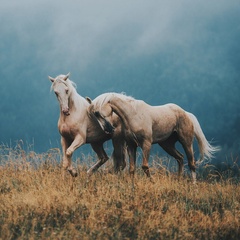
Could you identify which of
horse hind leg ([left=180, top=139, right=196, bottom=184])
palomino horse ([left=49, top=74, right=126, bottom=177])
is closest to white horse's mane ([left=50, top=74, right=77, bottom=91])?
palomino horse ([left=49, top=74, right=126, bottom=177])

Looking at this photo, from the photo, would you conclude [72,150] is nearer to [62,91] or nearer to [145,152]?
[62,91]

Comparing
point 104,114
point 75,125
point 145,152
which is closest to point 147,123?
point 145,152

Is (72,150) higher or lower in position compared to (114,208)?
higher

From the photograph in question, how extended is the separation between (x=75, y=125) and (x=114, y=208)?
3.27 meters

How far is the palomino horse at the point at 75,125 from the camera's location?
35.0ft

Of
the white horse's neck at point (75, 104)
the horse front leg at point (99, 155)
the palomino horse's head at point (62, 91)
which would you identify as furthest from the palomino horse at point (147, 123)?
the horse front leg at point (99, 155)

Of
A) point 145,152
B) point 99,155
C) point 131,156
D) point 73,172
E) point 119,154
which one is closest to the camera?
point 145,152

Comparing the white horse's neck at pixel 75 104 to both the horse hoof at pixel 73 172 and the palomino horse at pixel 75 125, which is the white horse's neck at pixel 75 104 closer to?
the palomino horse at pixel 75 125

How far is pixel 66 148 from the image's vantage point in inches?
439

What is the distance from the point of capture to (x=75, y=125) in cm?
1090

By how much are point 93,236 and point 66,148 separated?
14.9ft

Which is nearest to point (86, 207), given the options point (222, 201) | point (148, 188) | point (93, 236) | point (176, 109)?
point (93, 236)

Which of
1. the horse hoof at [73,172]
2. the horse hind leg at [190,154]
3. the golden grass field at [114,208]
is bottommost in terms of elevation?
the golden grass field at [114,208]

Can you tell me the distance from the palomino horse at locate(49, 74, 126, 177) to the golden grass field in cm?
73
